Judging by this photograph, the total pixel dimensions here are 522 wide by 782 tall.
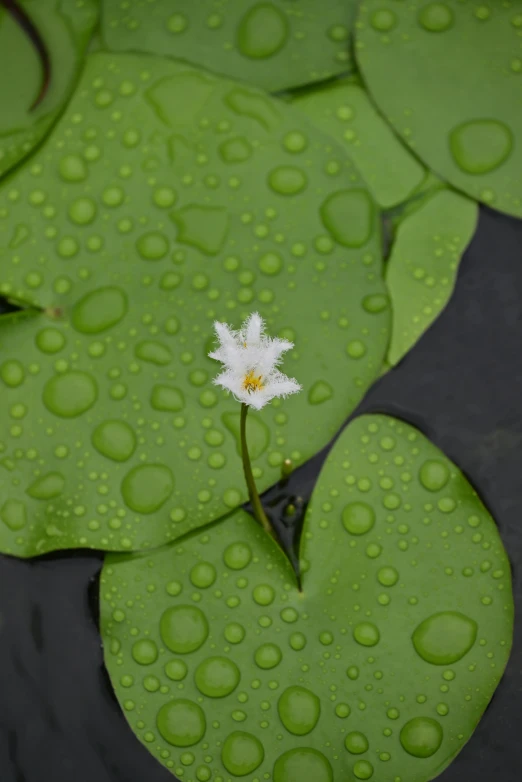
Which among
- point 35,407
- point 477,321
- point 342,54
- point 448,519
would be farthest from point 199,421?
point 342,54

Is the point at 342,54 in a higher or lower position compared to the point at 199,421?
higher

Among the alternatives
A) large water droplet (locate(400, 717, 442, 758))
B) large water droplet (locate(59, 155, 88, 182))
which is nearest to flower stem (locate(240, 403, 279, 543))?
large water droplet (locate(400, 717, 442, 758))

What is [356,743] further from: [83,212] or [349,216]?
[83,212]

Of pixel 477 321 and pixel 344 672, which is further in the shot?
pixel 477 321

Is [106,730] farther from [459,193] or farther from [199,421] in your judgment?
→ [459,193]

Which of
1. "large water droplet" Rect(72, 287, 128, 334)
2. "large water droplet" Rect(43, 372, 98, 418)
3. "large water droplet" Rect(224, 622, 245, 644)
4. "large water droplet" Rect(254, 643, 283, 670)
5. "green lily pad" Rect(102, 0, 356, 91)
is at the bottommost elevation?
"large water droplet" Rect(254, 643, 283, 670)

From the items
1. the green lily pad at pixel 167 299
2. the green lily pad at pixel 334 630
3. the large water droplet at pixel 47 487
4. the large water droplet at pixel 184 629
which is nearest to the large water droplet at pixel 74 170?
the green lily pad at pixel 167 299

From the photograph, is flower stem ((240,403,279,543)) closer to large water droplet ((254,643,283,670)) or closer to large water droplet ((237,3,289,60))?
large water droplet ((254,643,283,670))
